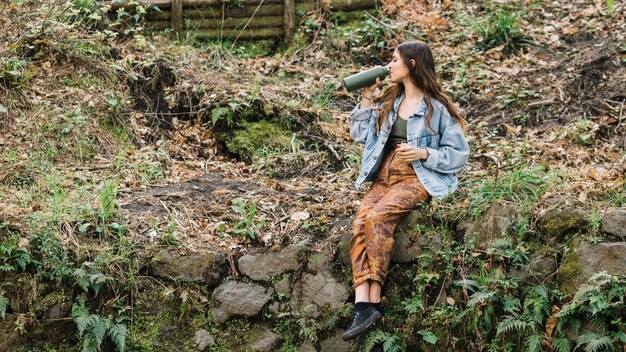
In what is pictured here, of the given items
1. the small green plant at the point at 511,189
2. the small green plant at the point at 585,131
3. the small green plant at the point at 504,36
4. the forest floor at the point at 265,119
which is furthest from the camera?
the small green plant at the point at 504,36

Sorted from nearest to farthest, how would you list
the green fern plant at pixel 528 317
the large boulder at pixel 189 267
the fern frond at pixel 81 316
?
the green fern plant at pixel 528 317 < the fern frond at pixel 81 316 < the large boulder at pixel 189 267

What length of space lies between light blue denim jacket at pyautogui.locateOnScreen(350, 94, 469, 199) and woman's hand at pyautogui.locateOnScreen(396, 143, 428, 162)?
0.06m

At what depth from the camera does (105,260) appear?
531 centimetres

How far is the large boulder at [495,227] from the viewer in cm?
512

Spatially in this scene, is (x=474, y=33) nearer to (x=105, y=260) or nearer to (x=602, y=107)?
(x=602, y=107)

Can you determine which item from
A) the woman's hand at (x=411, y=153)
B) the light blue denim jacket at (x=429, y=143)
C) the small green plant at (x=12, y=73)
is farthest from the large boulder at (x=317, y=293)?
the small green plant at (x=12, y=73)

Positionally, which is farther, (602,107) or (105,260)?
(602,107)

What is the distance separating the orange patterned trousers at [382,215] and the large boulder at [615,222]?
3.89 feet

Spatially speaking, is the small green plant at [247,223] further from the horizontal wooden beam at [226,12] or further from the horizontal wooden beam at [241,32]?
the horizontal wooden beam at [226,12]

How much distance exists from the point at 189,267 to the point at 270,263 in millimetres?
581

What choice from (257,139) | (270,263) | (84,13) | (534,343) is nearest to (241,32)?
(84,13)

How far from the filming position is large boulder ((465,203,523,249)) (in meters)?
Answer: 5.12

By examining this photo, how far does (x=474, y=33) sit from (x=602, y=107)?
7.13 feet

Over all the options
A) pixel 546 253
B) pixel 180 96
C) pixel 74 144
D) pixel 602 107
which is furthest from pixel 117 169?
pixel 602 107
